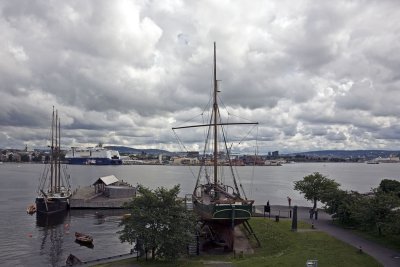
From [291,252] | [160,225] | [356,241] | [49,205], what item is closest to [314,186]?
[356,241]

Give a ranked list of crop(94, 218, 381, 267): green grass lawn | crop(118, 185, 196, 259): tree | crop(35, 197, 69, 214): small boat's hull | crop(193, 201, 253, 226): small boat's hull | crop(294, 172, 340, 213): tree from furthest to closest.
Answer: crop(35, 197, 69, 214): small boat's hull → crop(294, 172, 340, 213): tree → crop(193, 201, 253, 226): small boat's hull → crop(118, 185, 196, 259): tree → crop(94, 218, 381, 267): green grass lawn

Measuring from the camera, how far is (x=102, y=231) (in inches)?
2279

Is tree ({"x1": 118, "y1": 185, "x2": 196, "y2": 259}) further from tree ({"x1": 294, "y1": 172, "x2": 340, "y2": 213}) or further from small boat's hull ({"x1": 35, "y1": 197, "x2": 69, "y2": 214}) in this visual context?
small boat's hull ({"x1": 35, "y1": 197, "x2": 69, "y2": 214})

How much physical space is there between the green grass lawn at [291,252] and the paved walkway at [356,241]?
2.89 ft

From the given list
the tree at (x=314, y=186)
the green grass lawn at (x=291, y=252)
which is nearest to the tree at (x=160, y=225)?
the green grass lawn at (x=291, y=252)

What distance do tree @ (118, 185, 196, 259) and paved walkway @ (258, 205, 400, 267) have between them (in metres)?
13.8

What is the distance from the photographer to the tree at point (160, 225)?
104 ft

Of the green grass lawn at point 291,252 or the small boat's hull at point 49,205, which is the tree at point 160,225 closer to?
the green grass lawn at point 291,252

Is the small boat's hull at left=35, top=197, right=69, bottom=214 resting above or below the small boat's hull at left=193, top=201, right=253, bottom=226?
below

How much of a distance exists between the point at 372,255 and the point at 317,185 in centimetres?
2481

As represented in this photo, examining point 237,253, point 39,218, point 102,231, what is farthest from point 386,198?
point 39,218

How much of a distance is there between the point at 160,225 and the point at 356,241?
1700 cm

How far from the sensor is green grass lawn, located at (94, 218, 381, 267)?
29.1m

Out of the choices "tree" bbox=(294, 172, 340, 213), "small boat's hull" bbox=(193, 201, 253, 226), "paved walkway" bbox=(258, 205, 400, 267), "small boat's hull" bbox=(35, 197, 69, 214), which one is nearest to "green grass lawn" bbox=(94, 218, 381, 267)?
"paved walkway" bbox=(258, 205, 400, 267)
